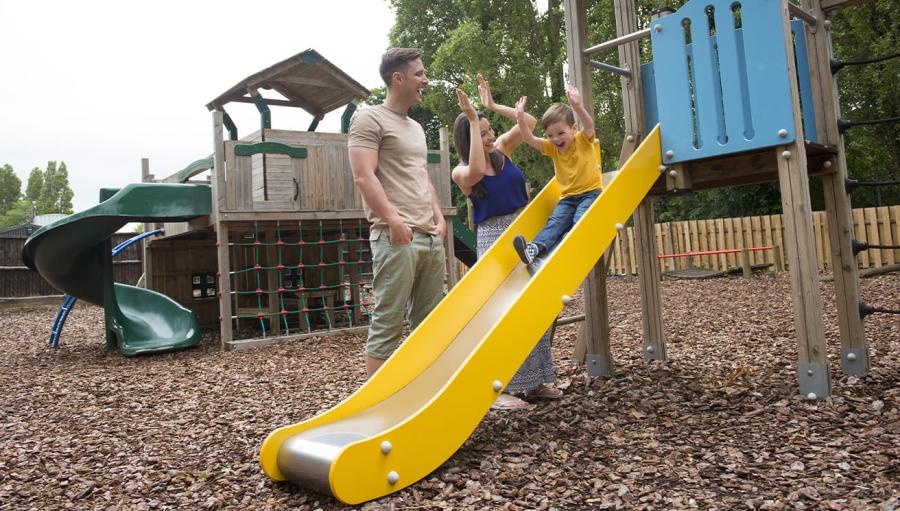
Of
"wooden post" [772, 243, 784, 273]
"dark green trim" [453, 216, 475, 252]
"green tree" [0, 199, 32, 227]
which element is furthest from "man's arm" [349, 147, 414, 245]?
"green tree" [0, 199, 32, 227]

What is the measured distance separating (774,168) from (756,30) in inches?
30.3

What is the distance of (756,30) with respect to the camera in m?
3.62

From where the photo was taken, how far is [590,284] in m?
4.33

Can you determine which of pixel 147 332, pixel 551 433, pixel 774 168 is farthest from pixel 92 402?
pixel 774 168

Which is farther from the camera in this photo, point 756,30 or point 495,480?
point 756,30

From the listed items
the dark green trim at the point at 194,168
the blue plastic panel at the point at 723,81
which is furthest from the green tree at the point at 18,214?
the blue plastic panel at the point at 723,81

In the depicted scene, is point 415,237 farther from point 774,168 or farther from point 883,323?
point 883,323

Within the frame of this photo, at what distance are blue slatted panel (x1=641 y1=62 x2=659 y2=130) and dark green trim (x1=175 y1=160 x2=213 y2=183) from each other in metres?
5.11

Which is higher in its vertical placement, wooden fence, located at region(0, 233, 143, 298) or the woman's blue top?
wooden fence, located at region(0, 233, 143, 298)

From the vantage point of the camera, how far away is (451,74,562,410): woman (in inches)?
145

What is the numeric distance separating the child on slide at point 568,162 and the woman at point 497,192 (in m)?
0.16

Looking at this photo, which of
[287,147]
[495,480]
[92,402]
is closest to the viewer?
[495,480]

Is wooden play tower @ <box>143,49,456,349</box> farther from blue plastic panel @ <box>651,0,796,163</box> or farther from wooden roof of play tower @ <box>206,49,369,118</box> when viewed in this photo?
blue plastic panel @ <box>651,0,796,163</box>

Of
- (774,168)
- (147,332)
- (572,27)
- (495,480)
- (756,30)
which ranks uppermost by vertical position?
(572,27)
